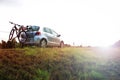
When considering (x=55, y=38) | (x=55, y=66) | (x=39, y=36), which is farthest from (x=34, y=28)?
(x=55, y=66)

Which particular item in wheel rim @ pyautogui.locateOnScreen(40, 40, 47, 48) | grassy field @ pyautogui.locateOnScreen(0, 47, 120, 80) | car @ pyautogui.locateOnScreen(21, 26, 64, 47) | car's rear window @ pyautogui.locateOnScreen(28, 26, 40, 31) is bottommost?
grassy field @ pyautogui.locateOnScreen(0, 47, 120, 80)

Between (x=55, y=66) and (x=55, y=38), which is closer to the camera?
(x=55, y=66)

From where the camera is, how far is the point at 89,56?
19016 mm

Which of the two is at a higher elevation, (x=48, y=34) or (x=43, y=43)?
(x=48, y=34)

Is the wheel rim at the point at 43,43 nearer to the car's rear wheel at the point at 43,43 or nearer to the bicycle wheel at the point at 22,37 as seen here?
the car's rear wheel at the point at 43,43

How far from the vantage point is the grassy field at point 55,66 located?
14.0m

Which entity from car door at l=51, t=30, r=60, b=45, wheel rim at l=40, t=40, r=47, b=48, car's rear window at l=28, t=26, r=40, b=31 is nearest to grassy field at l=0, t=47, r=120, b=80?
wheel rim at l=40, t=40, r=47, b=48

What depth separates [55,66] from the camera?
15516 mm

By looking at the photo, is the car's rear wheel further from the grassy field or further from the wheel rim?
the grassy field

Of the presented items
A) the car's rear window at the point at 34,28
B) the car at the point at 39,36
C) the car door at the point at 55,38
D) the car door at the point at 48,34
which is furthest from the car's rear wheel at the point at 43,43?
the car door at the point at 55,38

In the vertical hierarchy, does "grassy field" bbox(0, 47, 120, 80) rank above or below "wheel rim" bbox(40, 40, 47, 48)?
below

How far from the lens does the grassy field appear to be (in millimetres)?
14041

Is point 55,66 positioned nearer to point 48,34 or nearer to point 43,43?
point 43,43

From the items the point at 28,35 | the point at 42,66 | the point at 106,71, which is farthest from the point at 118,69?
the point at 28,35
